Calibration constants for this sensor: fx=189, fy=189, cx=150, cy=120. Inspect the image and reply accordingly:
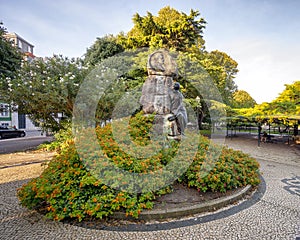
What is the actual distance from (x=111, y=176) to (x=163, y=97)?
2.88 meters

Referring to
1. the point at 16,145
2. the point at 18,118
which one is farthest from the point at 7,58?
the point at 18,118

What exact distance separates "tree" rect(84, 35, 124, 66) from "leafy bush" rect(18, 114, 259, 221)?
41.4 feet

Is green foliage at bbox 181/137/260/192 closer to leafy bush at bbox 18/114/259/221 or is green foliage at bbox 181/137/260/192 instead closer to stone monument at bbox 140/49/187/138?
leafy bush at bbox 18/114/259/221

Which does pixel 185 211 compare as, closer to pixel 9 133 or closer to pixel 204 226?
pixel 204 226

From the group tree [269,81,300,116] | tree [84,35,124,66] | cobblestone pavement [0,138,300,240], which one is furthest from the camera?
tree [84,35,124,66]

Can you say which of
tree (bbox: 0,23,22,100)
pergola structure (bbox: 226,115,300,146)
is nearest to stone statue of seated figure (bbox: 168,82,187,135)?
→ pergola structure (bbox: 226,115,300,146)

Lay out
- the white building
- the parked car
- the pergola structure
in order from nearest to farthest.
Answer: the pergola structure
the parked car
the white building

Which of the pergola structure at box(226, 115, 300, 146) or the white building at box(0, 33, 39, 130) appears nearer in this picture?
the pergola structure at box(226, 115, 300, 146)

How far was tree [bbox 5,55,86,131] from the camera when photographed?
27.4 ft

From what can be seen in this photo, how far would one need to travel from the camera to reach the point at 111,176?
3.14 meters

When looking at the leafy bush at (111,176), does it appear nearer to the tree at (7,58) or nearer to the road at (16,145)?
the road at (16,145)

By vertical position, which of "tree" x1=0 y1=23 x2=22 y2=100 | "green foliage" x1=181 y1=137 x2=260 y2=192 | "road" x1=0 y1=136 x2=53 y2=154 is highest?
"tree" x1=0 y1=23 x2=22 y2=100

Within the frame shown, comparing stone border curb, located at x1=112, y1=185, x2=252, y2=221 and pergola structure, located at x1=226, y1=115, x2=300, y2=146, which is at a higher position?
pergola structure, located at x1=226, y1=115, x2=300, y2=146

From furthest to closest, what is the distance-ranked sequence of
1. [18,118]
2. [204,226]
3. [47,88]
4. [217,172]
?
[18,118], [47,88], [217,172], [204,226]
